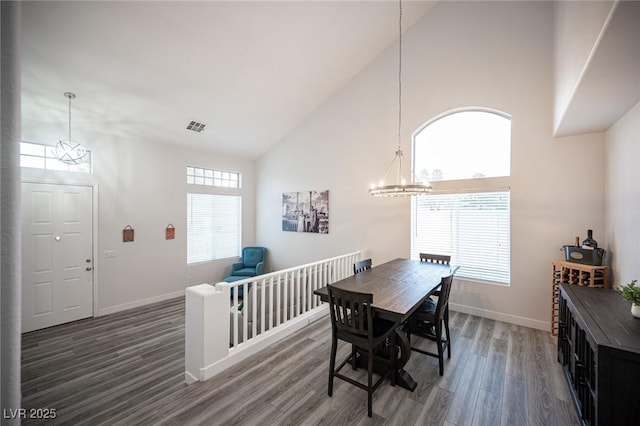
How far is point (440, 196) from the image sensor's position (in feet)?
15.1

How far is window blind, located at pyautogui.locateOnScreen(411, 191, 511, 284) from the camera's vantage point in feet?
13.5

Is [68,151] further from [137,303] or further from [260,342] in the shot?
[260,342]

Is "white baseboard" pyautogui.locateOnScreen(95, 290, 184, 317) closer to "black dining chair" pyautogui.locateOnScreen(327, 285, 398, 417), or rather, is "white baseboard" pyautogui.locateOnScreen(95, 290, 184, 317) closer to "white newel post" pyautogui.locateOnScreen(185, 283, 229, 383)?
"white newel post" pyautogui.locateOnScreen(185, 283, 229, 383)

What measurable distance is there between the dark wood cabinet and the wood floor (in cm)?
39

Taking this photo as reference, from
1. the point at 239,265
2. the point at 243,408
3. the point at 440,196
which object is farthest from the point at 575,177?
the point at 239,265

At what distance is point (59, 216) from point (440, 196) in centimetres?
619

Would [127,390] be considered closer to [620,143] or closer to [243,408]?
[243,408]

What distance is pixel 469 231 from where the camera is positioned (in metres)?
4.39

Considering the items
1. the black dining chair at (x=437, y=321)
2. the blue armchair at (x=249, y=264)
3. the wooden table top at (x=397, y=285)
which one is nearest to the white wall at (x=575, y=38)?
the black dining chair at (x=437, y=321)

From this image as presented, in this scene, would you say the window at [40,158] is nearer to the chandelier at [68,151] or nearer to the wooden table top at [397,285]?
the chandelier at [68,151]

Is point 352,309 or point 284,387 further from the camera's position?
point 284,387

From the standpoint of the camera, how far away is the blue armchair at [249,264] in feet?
20.5

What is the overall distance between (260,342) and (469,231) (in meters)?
3.63

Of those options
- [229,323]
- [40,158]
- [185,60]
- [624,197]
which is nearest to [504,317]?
[624,197]
